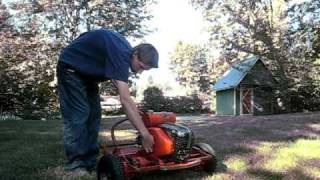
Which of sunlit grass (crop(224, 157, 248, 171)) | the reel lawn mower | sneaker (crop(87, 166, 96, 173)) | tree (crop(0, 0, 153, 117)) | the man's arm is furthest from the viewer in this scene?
tree (crop(0, 0, 153, 117))

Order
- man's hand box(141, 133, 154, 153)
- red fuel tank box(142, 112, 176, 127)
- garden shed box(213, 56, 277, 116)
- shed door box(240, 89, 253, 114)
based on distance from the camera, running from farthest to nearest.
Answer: shed door box(240, 89, 253, 114), garden shed box(213, 56, 277, 116), red fuel tank box(142, 112, 176, 127), man's hand box(141, 133, 154, 153)

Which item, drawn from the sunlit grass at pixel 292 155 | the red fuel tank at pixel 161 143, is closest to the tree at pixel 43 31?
the sunlit grass at pixel 292 155

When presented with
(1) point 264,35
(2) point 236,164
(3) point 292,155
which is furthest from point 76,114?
(1) point 264,35

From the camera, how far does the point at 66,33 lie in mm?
36906

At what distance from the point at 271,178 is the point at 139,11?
3386 cm

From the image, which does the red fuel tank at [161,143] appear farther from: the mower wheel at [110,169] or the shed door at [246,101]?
the shed door at [246,101]

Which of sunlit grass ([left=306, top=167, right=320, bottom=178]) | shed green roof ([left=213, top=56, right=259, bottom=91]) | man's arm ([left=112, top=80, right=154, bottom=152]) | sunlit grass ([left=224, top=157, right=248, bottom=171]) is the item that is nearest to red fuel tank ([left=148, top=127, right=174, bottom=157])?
man's arm ([left=112, top=80, right=154, bottom=152])

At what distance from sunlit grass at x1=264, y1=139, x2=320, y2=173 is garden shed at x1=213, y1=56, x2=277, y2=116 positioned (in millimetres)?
28535

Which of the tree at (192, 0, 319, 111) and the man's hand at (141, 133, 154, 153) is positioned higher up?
the tree at (192, 0, 319, 111)

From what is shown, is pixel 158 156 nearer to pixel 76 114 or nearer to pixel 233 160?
pixel 76 114

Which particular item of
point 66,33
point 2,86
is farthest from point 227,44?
point 2,86

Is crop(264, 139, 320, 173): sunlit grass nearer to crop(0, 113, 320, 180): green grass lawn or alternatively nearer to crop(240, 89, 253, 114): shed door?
crop(0, 113, 320, 180): green grass lawn

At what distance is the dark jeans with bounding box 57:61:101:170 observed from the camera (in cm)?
512

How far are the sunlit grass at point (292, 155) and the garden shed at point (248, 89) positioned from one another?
28535mm
